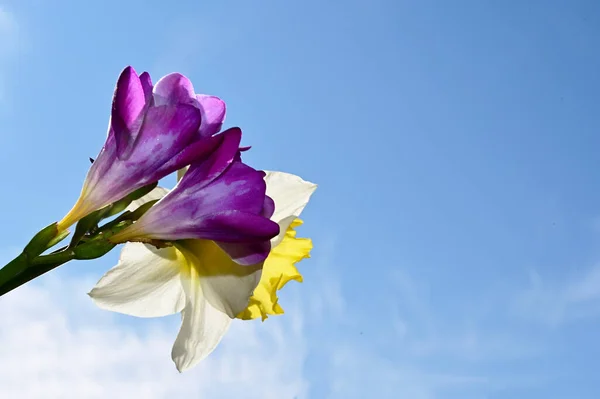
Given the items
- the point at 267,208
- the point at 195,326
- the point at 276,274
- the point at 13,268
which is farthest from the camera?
the point at 276,274

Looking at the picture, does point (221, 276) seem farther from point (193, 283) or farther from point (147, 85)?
point (147, 85)

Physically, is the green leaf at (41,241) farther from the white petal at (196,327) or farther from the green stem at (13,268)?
the white petal at (196,327)

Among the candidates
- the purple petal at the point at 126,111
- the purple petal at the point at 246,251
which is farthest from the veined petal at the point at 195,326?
the purple petal at the point at 126,111

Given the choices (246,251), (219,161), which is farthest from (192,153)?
(246,251)

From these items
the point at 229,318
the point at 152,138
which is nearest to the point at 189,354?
the point at 229,318

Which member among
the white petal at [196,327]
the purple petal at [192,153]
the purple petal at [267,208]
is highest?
the purple petal at [267,208]

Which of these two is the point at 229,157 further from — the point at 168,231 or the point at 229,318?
the point at 229,318
